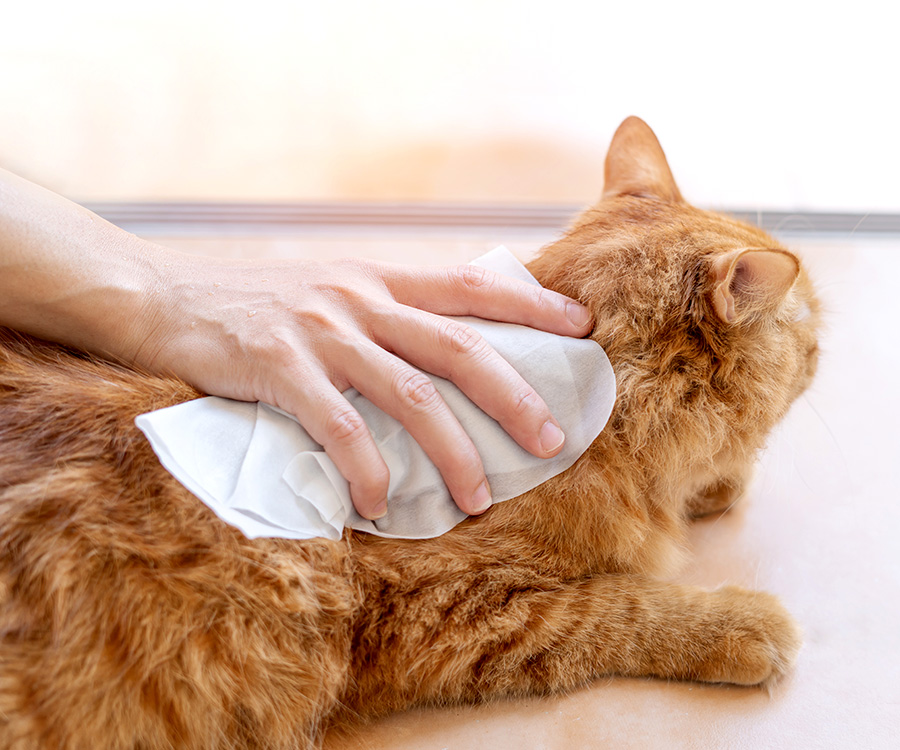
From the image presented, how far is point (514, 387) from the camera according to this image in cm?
98

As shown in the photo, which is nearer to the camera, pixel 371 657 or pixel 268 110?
pixel 371 657

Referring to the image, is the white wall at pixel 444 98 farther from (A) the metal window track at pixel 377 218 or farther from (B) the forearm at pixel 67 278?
(B) the forearm at pixel 67 278

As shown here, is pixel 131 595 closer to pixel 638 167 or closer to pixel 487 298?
pixel 487 298

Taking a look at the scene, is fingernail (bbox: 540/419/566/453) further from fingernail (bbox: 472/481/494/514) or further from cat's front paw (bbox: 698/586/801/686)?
cat's front paw (bbox: 698/586/801/686)

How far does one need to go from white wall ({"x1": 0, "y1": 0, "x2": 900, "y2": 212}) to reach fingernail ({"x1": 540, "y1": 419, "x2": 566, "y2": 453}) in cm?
161

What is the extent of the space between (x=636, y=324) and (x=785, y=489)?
2.19ft

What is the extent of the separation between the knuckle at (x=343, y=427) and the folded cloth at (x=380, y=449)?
39 mm

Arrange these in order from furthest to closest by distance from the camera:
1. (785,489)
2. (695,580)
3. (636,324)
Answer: (785,489), (695,580), (636,324)

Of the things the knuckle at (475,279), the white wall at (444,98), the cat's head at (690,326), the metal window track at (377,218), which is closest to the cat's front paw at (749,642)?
the cat's head at (690,326)

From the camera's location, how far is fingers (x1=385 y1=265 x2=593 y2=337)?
1.06m

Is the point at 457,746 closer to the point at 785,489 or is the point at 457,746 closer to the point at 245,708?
the point at 245,708

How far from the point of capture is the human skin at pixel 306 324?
95 cm

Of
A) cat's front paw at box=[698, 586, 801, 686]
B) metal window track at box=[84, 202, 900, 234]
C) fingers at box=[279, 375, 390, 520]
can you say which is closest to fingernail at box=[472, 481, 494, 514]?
fingers at box=[279, 375, 390, 520]

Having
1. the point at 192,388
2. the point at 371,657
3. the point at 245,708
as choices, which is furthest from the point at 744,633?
the point at 192,388
